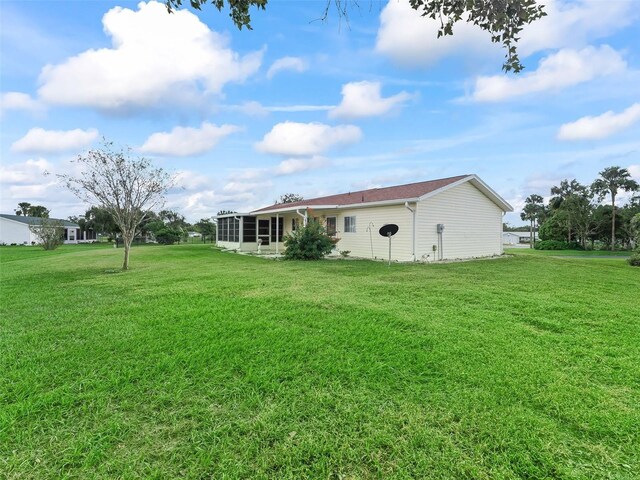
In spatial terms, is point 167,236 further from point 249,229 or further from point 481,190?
point 481,190

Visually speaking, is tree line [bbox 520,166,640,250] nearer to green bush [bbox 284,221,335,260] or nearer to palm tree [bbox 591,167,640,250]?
palm tree [bbox 591,167,640,250]

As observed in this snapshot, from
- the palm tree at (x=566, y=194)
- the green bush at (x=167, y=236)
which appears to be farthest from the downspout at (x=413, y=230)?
the green bush at (x=167, y=236)

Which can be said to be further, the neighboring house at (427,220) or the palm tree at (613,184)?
the palm tree at (613,184)

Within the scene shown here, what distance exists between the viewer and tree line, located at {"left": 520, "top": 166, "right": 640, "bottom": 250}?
31.3m

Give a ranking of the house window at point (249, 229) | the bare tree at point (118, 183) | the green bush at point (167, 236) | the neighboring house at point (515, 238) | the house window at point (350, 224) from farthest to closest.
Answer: the neighboring house at point (515, 238) < the green bush at point (167, 236) < the house window at point (249, 229) < the house window at point (350, 224) < the bare tree at point (118, 183)

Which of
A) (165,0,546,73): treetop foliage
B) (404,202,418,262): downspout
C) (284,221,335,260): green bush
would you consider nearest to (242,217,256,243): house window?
(284,221,335,260): green bush

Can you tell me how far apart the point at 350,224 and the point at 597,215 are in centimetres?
3116

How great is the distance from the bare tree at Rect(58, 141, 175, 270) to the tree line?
36.4m

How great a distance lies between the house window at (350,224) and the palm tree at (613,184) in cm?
3007

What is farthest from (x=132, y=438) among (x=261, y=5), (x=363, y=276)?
(x=363, y=276)

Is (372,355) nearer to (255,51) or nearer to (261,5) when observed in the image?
A: (261,5)

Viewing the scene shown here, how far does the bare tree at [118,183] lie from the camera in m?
11.0

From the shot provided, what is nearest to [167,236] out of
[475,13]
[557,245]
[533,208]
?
[475,13]

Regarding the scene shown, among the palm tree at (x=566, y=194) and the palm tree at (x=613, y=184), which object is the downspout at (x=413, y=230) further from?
the palm tree at (x=613, y=184)
